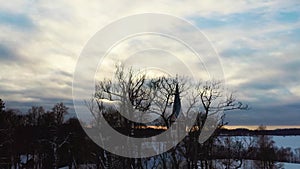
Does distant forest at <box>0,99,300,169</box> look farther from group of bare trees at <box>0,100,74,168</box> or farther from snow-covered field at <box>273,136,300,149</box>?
snow-covered field at <box>273,136,300,149</box>

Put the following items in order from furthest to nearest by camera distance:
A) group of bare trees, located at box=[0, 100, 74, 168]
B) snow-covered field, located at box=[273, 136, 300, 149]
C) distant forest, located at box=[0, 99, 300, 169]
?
snow-covered field, located at box=[273, 136, 300, 149]
group of bare trees, located at box=[0, 100, 74, 168]
distant forest, located at box=[0, 99, 300, 169]

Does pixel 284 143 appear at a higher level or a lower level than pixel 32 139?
lower

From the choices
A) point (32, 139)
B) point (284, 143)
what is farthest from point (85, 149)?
point (284, 143)

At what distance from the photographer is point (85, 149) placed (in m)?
38.4

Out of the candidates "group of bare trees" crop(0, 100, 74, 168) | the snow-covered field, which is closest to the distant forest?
"group of bare trees" crop(0, 100, 74, 168)

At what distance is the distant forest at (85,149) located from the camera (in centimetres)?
2555

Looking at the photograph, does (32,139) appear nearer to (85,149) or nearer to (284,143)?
(85,149)

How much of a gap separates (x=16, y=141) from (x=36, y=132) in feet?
7.71

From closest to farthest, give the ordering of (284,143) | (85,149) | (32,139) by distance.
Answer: (85,149)
(32,139)
(284,143)

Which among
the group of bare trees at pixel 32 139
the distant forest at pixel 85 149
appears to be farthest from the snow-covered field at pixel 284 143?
the group of bare trees at pixel 32 139

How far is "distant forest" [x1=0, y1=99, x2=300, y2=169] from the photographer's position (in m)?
25.5

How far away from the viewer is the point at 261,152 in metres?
48.9

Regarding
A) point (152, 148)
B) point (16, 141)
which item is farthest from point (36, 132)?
point (152, 148)

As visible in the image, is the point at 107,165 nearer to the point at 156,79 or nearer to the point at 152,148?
the point at 152,148
